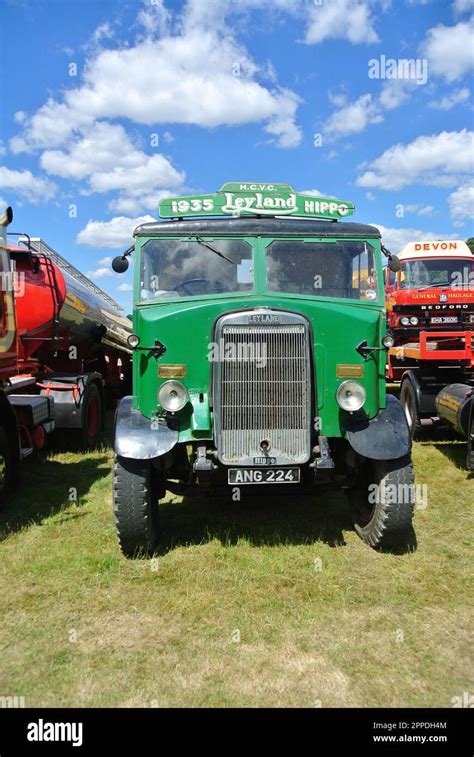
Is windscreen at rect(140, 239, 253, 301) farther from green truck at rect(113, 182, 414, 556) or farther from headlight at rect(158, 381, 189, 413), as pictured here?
headlight at rect(158, 381, 189, 413)

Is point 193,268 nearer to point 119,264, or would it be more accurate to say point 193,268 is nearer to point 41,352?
point 119,264

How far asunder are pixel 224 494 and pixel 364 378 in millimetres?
1609

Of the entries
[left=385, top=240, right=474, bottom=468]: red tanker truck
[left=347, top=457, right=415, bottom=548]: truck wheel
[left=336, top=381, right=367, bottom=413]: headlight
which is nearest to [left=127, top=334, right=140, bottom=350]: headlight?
[left=336, top=381, right=367, bottom=413]: headlight

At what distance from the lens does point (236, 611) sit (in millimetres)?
3814

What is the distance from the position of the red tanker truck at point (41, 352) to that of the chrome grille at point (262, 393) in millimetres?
3198

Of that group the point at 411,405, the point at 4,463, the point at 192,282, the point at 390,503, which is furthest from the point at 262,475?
the point at 411,405

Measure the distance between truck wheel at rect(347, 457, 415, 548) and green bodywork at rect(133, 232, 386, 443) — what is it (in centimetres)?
51

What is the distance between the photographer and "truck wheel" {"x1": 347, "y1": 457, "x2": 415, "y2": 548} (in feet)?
15.0

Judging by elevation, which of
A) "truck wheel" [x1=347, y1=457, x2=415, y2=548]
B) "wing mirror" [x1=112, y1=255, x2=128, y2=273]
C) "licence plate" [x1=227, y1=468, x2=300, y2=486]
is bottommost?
"truck wheel" [x1=347, y1=457, x2=415, y2=548]

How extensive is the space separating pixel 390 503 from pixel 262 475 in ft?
3.72

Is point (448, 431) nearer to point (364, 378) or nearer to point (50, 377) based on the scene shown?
point (364, 378)

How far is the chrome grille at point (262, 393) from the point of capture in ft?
14.4

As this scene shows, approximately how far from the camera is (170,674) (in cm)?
313
